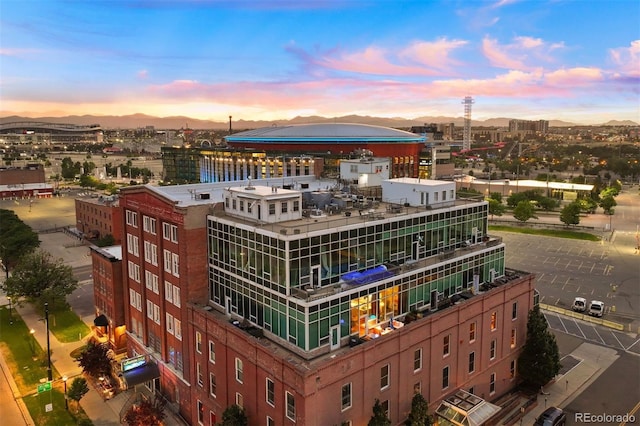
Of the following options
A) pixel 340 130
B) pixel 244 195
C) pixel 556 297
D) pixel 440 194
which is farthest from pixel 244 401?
pixel 340 130

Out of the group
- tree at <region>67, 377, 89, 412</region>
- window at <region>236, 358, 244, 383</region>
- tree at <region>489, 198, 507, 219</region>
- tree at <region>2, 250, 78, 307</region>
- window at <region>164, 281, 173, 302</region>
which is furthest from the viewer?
tree at <region>489, 198, 507, 219</region>

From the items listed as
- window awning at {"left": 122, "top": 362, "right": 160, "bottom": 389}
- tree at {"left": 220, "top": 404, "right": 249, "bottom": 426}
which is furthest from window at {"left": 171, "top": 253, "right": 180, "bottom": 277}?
tree at {"left": 220, "top": 404, "right": 249, "bottom": 426}

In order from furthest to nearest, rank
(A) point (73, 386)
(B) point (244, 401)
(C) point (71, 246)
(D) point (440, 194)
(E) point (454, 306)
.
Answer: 1. (C) point (71, 246)
2. (D) point (440, 194)
3. (A) point (73, 386)
4. (E) point (454, 306)
5. (B) point (244, 401)

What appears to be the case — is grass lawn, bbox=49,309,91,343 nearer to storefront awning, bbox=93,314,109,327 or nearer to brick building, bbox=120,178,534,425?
storefront awning, bbox=93,314,109,327

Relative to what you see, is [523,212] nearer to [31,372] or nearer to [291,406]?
[291,406]

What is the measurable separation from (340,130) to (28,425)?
129773mm

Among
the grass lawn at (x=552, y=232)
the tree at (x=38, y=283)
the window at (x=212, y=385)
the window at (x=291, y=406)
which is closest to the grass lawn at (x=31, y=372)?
the tree at (x=38, y=283)

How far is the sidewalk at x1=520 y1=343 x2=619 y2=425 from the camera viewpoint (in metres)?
41.6

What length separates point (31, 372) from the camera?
4734cm

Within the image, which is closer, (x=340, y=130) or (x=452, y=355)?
(x=452, y=355)

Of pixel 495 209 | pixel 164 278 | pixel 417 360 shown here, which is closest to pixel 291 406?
pixel 417 360

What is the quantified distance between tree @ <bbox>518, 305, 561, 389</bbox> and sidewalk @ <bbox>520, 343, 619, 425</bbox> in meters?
1.76

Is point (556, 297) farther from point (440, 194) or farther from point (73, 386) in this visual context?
point (73, 386)

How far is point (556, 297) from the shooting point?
68.7 m
